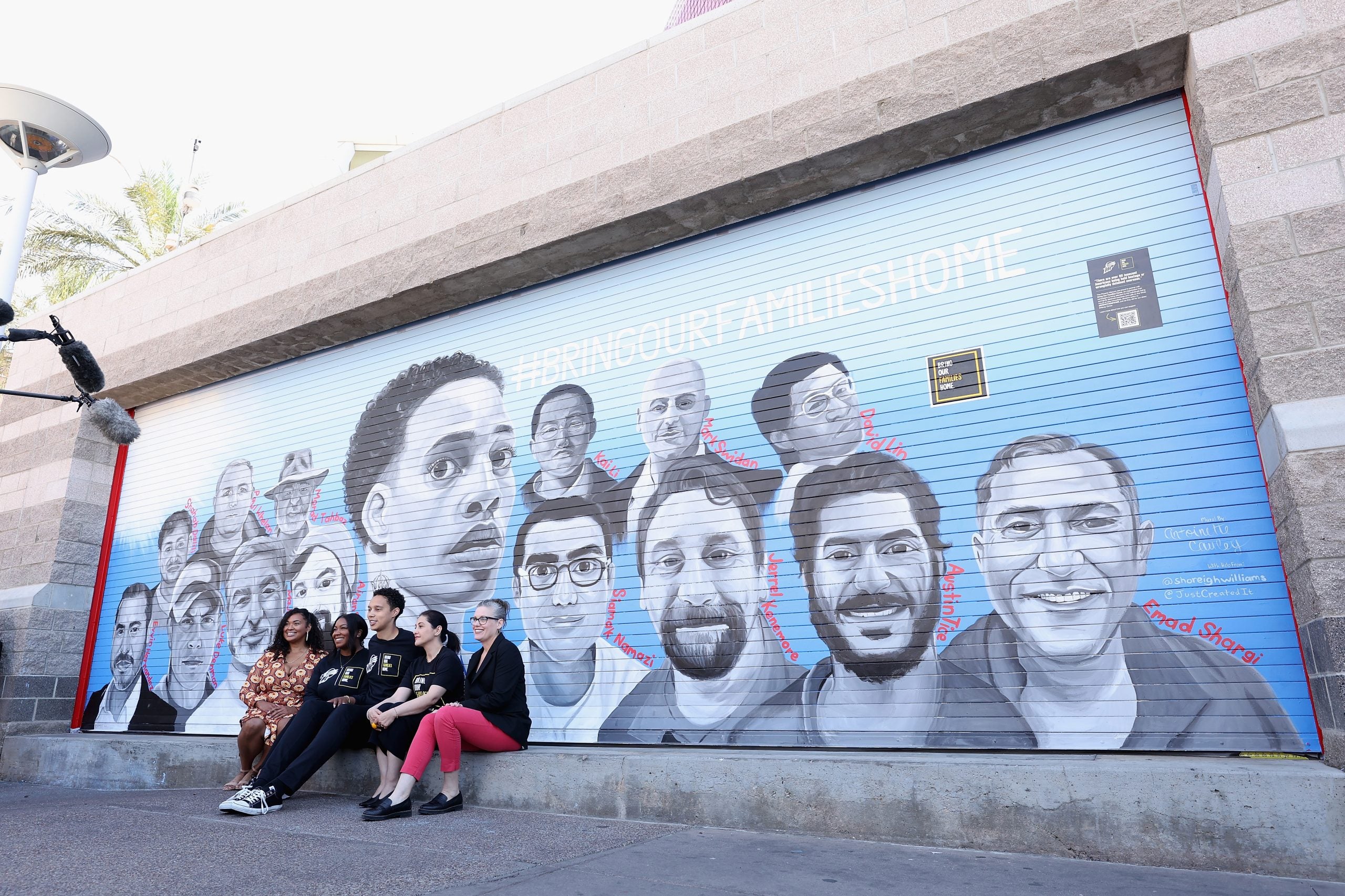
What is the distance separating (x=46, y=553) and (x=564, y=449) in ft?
21.0

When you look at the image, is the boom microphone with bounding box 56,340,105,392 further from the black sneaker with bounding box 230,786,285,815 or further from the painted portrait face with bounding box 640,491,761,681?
the painted portrait face with bounding box 640,491,761,681

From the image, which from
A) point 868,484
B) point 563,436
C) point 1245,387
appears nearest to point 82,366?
point 563,436

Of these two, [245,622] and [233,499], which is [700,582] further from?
[233,499]

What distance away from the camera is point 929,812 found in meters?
4.34

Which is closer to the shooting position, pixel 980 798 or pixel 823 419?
pixel 980 798

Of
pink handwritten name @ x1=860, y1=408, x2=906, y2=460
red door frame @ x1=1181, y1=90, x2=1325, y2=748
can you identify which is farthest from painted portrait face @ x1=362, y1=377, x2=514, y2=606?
red door frame @ x1=1181, y1=90, x2=1325, y2=748

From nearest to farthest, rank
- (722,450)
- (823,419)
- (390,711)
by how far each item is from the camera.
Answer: (390,711) → (823,419) → (722,450)

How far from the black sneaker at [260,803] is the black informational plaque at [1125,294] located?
597 centimetres

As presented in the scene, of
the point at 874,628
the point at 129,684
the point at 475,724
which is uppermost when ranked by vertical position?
the point at 874,628

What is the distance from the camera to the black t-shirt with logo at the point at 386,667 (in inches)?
236

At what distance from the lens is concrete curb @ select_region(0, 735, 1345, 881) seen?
3.73 metres

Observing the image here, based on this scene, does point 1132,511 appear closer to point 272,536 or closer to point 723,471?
point 723,471

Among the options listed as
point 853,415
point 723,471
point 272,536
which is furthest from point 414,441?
point 853,415

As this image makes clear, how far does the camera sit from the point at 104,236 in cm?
1912
